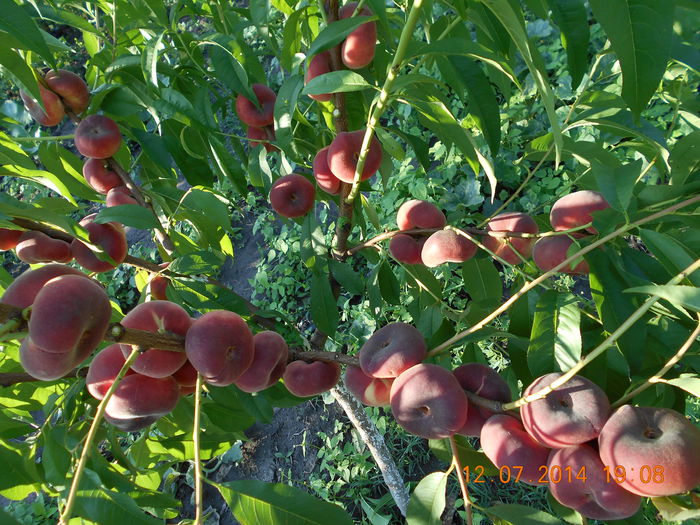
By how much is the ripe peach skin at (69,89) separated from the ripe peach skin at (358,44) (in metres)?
0.57

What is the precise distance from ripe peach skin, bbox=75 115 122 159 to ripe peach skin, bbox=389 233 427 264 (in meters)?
0.58

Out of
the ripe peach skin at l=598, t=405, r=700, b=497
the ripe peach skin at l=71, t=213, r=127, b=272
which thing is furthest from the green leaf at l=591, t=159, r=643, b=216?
the ripe peach skin at l=71, t=213, r=127, b=272

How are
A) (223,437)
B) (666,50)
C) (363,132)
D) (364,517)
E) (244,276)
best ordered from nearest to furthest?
(666,50) < (363,132) < (223,437) < (364,517) < (244,276)

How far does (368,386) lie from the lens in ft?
2.58

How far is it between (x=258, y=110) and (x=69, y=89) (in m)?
0.38

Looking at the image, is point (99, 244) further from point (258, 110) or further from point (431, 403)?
point (431, 403)

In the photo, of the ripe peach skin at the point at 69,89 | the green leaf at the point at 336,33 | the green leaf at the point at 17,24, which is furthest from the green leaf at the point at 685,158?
the ripe peach skin at the point at 69,89

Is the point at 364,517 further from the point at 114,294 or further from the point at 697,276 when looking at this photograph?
the point at 114,294

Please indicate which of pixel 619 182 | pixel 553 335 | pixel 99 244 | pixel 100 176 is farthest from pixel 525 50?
pixel 100 176

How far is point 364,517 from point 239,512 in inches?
56.2

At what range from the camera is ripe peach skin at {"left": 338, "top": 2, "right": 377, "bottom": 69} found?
0.77 metres

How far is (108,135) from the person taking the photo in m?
0.98

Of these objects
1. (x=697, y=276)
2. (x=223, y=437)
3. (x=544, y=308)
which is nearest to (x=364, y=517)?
(x=223, y=437)

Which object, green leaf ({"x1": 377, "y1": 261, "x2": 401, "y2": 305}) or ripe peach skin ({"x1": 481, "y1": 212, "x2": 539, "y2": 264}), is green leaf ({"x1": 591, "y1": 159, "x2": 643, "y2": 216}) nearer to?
ripe peach skin ({"x1": 481, "y1": 212, "x2": 539, "y2": 264})
